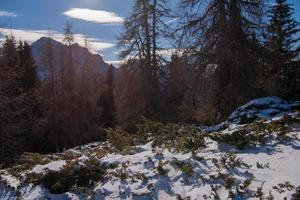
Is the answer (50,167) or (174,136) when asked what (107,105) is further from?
(50,167)

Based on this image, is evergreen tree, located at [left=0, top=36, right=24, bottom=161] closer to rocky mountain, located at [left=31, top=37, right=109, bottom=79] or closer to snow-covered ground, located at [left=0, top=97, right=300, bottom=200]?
rocky mountain, located at [left=31, top=37, right=109, bottom=79]

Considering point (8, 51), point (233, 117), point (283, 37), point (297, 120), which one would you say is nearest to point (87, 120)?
point (8, 51)

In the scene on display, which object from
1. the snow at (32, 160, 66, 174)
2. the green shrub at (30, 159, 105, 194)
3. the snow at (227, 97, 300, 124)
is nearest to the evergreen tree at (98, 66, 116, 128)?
the snow at (227, 97, 300, 124)

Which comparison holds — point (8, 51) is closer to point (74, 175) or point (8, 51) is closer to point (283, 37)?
point (283, 37)

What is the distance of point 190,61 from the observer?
48.2 ft

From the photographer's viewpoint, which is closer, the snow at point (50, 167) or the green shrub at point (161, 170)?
the green shrub at point (161, 170)

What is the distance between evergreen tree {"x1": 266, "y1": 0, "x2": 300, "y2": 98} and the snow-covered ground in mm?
4826

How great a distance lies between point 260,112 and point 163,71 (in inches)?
734

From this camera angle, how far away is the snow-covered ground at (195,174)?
4.89m

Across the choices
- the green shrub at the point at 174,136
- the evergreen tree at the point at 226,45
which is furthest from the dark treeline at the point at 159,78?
the green shrub at the point at 174,136

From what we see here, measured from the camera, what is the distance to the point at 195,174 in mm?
5500

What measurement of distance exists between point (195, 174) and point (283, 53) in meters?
18.0

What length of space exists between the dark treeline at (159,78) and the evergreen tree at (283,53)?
0.04 m

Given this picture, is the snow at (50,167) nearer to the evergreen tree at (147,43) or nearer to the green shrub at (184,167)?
the green shrub at (184,167)
